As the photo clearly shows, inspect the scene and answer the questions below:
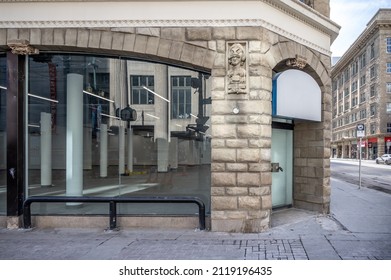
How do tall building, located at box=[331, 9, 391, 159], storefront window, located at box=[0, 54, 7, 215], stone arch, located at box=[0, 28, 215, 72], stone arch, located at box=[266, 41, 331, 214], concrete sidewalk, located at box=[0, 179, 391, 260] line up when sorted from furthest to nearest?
1. tall building, located at box=[331, 9, 391, 159]
2. stone arch, located at box=[266, 41, 331, 214]
3. storefront window, located at box=[0, 54, 7, 215]
4. stone arch, located at box=[0, 28, 215, 72]
5. concrete sidewalk, located at box=[0, 179, 391, 260]

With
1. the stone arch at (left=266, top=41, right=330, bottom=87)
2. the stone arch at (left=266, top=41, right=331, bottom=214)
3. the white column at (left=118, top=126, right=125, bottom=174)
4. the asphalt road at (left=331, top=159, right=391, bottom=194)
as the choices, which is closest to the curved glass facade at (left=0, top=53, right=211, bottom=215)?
the white column at (left=118, top=126, right=125, bottom=174)

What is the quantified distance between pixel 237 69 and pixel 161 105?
2.21m

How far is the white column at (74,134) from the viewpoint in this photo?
7758 millimetres

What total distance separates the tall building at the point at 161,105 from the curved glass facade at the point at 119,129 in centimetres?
3

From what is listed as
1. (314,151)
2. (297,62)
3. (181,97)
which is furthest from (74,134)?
(314,151)

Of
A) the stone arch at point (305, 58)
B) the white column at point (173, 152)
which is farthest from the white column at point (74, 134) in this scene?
the stone arch at point (305, 58)

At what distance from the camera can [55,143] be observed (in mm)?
8211

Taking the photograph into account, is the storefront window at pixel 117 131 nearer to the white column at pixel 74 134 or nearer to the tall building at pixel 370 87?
the white column at pixel 74 134

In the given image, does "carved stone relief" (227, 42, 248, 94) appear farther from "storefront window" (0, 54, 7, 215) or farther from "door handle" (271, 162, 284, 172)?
"storefront window" (0, 54, 7, 215)

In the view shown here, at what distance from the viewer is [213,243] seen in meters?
5.67

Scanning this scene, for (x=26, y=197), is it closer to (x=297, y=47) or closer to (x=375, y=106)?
(x=297, y=47)

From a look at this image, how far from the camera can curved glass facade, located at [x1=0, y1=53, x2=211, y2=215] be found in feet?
23.8

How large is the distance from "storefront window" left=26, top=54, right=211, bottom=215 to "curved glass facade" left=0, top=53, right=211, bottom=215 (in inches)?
1.0

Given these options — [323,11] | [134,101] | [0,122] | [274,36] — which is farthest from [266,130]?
[0,122]
